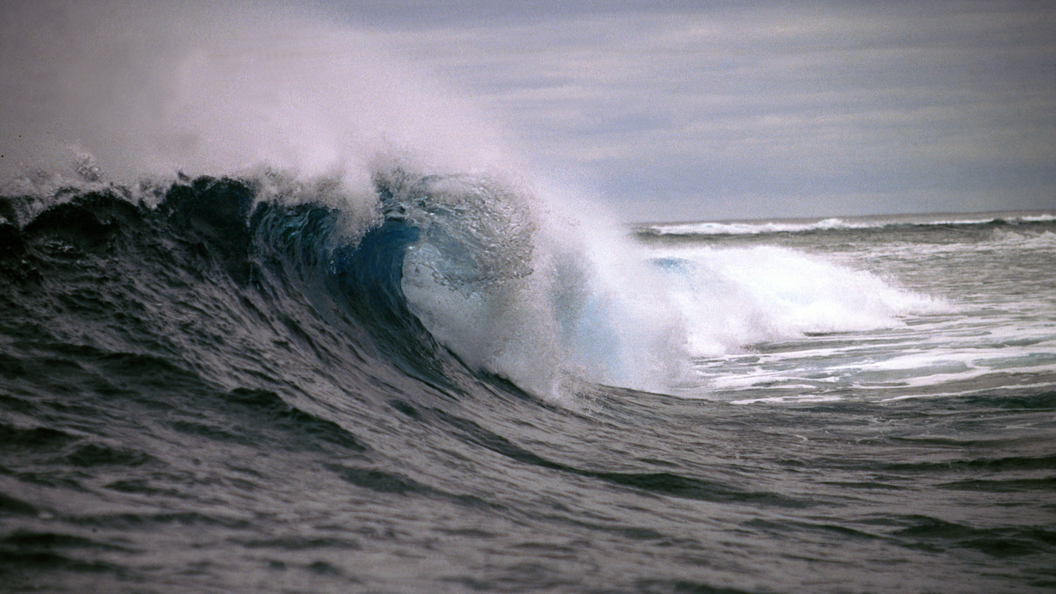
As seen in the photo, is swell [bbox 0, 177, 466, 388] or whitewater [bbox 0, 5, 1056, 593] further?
swell [bbox 0, 177, 466, 388]

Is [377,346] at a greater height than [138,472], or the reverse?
[377,346]

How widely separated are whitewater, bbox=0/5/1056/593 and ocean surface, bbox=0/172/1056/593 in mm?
21

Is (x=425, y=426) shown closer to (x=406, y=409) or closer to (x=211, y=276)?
(x=406, y=409)

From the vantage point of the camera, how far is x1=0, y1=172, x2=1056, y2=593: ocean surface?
9.45 ft

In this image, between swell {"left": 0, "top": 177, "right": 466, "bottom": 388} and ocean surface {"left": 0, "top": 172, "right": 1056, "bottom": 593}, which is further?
swell {"left": 0, "top": 177, "right": 466, "bottom": 388}

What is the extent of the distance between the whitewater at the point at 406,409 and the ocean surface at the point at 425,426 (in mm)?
21

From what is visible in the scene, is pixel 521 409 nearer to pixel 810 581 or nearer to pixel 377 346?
pixel 377 346

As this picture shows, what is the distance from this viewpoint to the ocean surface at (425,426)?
2879 mm

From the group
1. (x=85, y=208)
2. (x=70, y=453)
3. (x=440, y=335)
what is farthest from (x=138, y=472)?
(x=440, y=335)

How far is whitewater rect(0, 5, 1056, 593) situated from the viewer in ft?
9.59

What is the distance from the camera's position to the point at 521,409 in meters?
6.53

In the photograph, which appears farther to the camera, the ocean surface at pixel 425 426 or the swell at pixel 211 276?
the swell at pixel 211 276

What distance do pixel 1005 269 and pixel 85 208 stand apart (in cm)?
2318

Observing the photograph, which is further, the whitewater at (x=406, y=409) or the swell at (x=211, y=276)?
the swell at (x=211, y=276)
